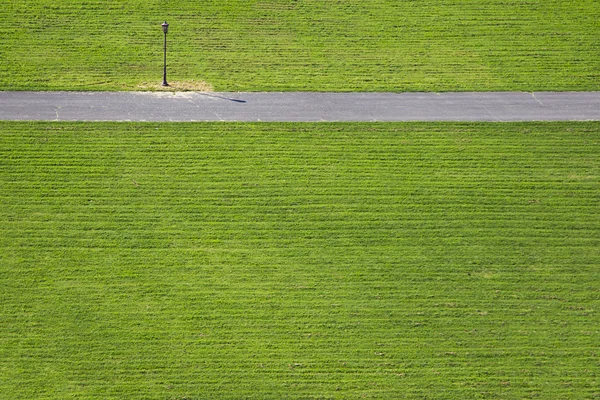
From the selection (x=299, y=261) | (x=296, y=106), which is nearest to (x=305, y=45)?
(x=296, y=106)

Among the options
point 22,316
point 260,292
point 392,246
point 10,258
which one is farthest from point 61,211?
point 392,246

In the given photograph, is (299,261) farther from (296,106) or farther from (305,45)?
(305,45)

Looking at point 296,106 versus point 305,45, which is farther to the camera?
point 305,45

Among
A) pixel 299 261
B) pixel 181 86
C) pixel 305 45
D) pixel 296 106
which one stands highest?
pixel 305 45

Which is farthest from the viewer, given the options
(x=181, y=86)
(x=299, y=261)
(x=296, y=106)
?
(x=181, y=86)

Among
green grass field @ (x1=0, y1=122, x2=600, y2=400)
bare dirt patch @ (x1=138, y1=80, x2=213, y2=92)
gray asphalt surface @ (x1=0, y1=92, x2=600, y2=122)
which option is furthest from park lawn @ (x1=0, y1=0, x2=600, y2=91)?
green grass field @ (x1=0, y1=122, x2=600, y2=400)

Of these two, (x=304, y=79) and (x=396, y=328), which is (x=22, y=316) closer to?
(x=396, y=328)
